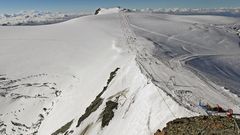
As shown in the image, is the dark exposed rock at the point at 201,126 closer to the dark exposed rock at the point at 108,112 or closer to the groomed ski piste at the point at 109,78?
the groomed ski piste at the point at 109,78

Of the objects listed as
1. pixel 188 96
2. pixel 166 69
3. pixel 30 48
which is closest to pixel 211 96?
pixel 188 96

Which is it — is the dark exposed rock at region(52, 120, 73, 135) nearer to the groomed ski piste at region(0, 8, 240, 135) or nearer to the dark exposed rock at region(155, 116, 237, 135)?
the groomed ski piste at region(0, 8, 240, 135)

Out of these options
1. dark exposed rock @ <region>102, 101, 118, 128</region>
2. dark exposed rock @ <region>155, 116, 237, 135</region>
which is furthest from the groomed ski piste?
dark exposed rock @ <region>155, 116, 237, 135</region>

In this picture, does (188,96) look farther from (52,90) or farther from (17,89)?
(17,89)

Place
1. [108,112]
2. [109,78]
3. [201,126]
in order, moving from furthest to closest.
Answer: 1. [109,78]
2. [108,112]
3. [201,126]

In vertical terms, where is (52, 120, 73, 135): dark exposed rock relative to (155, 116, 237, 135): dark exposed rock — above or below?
below

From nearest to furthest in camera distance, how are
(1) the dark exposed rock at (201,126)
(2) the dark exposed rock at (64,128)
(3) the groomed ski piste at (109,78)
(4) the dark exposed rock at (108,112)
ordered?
(1) the dark exposed rock at (201,126) → (3) the groomed ski piste at (109,78) → (4) the dark exposed rock at (108,112) → (2) the dark exposed rock at (64,128)

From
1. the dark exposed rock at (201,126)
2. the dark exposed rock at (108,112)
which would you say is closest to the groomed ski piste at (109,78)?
the dark exposed rock at (108,112)

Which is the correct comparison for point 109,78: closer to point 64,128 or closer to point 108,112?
point 64,128

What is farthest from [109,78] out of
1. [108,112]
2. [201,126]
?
[201,126]
